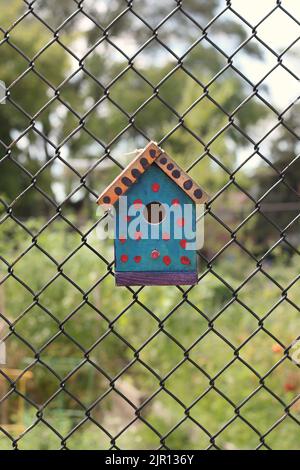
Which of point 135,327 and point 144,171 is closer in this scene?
point 144,171

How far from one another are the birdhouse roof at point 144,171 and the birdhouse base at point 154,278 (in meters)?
0.17

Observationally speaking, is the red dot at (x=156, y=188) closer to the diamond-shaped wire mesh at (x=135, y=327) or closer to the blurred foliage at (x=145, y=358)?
the diamond-shaped wire mesh at (x=135, y=327)

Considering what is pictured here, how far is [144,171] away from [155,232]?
0.48 feet

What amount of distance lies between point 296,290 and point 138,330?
123cm

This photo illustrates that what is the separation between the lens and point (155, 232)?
6.75 feet

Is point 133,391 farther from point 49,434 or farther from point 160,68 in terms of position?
point 160,68

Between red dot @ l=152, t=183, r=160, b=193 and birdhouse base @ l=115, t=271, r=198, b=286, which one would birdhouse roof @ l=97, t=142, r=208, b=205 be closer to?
red dot @ l=152, t=183, r=160, b=193

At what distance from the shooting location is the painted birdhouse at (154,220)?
2.02 metres

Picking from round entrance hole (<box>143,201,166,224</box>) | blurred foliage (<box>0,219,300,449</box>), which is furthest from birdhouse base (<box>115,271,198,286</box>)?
blurred foliage (<box>0,219,300,449</box>)

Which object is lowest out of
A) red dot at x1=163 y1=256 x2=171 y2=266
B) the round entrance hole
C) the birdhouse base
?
the birdhouse base

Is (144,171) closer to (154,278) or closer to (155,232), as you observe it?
(155,232)

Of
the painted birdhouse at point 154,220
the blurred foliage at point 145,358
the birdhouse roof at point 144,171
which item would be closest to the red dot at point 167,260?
the painted birdhouse at point 154,220

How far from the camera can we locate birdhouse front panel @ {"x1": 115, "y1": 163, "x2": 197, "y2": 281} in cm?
204

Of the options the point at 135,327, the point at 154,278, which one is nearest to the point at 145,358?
the point at 135,327
